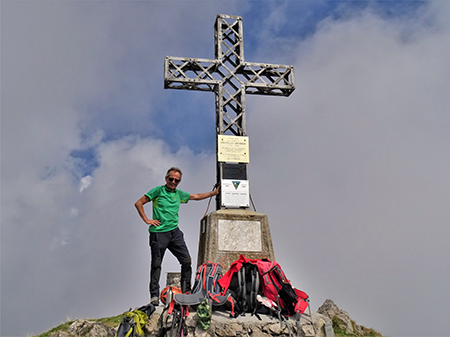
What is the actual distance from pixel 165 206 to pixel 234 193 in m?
2.92

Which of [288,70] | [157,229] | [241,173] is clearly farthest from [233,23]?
[157,229]

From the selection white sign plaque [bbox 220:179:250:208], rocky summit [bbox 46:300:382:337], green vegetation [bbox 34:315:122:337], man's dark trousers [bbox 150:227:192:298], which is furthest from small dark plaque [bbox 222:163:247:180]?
green vegetation [bbox 34:315:122:337]

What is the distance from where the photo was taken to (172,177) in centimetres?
702

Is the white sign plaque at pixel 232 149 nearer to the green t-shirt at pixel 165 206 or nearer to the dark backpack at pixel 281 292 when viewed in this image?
the green t-shirt at pixel 165 206

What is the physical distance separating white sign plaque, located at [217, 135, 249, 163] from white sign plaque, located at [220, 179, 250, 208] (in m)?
0.66

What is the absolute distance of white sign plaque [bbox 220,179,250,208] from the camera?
928cm

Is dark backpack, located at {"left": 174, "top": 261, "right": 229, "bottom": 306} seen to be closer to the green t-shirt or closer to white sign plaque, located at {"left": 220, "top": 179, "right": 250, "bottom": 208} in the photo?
the green t-shirt

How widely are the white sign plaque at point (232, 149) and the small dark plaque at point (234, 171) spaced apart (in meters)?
0.15

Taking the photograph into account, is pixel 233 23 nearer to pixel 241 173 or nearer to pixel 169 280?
pixel 241 173

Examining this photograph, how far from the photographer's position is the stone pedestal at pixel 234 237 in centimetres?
827

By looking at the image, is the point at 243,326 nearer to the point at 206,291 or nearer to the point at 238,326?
the point at 238,326

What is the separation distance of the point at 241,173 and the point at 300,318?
15.3 ft

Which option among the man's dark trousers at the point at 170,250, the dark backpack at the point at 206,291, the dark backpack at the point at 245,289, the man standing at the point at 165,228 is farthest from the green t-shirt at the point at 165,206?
the dark backpack at the point at 245,289

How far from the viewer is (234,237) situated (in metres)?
8.46
